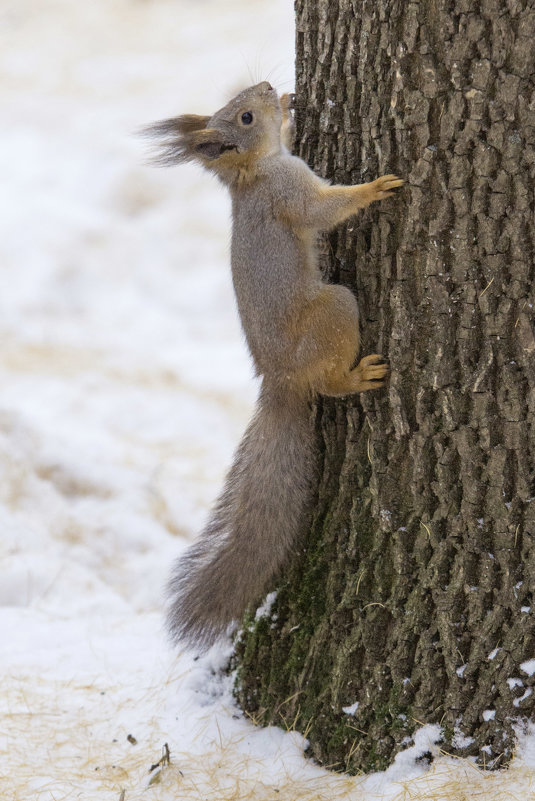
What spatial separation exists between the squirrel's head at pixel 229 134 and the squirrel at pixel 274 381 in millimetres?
112

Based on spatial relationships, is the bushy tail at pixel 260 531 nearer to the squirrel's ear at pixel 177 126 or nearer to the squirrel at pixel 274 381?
the squirrel at pixel 274 381

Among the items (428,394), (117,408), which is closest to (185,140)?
(428,394)

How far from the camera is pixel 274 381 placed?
2787mm

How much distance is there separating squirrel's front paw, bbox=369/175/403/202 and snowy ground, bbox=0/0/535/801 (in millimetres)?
1550

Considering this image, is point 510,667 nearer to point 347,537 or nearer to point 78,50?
point 347,537

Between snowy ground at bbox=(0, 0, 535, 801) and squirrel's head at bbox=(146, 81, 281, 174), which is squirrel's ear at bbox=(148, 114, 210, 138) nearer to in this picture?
squirrel's head at bbox=(146, 81, 281, 174)

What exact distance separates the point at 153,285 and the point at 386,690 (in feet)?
18.0

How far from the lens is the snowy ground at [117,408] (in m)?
2.74

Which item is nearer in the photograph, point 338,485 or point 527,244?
point 527,244

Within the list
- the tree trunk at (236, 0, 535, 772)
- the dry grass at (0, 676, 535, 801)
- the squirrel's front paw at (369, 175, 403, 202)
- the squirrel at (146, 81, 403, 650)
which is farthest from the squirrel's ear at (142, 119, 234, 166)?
the dry grass at (0, 676, 535, 801)

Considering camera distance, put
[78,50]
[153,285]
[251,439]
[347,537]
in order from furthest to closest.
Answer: [78,50], [153,285], [251,439], [347,537]

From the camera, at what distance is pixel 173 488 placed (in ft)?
17.1

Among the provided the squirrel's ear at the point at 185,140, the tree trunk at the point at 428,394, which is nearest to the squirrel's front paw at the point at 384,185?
the tree trunk at the point at 428,394

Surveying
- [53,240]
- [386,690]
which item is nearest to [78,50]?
[53,240]
